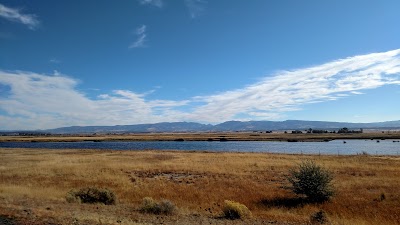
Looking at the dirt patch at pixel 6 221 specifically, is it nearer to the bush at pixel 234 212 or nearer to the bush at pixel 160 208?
the bush at pixel 160 208

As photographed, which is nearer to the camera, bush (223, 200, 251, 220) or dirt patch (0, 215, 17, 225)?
dirt patch (0, 215, 17, 225)

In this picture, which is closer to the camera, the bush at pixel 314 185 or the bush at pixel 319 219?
the bush at pixel 319 219

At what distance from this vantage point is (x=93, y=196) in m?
20.5

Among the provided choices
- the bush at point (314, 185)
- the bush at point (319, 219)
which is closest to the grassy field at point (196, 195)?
the bush at point (319, 219)

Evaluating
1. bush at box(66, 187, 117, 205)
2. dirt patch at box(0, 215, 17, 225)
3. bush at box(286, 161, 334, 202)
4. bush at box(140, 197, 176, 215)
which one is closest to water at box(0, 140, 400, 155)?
bush at box(286, 161, 334, 202)

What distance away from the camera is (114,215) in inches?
A: 618

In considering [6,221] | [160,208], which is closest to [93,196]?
[160,208]

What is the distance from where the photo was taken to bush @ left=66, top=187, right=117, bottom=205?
2007cm

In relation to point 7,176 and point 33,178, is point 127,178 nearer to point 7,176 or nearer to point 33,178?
point 33,178

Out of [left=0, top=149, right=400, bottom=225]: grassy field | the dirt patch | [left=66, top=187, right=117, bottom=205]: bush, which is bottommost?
[left=0, top=149, right=400, bottom=225]: grassy field

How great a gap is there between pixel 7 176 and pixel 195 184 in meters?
18.4

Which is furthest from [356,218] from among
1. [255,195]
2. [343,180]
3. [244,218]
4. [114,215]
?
[343,180]

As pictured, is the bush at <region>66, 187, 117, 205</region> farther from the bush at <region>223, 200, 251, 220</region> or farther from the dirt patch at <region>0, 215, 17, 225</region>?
the bush at <region>223, 200, 251, 220</region>

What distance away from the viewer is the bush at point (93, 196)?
20.1 meters
